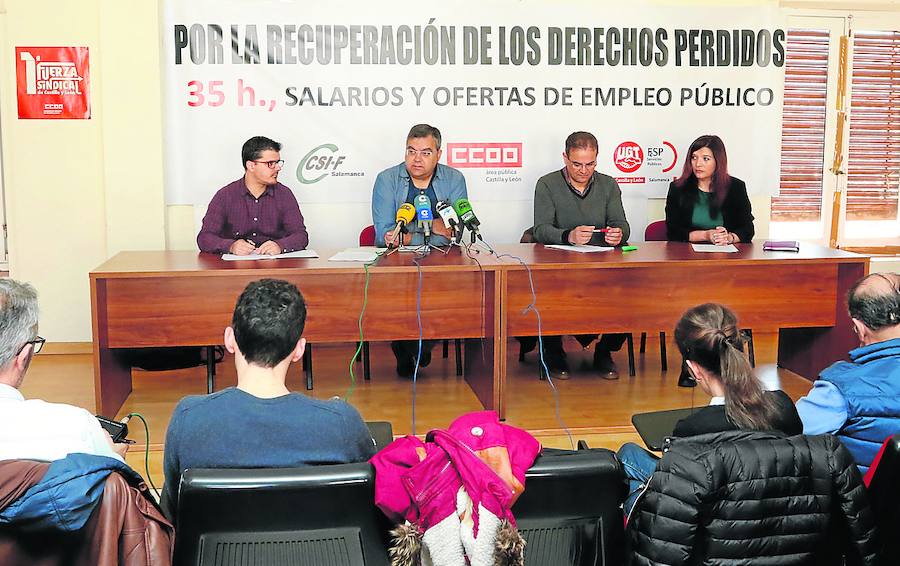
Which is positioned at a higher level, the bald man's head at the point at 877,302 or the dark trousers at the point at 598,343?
the bald man's head at the point at 877,302

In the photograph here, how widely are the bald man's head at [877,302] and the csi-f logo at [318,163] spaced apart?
132 inches

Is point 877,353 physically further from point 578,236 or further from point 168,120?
point 168,120

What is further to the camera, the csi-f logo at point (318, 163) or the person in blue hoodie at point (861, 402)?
the csi-f logo at point (318, 163)

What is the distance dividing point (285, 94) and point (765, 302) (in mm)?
2745

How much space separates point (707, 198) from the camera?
16.2 feet

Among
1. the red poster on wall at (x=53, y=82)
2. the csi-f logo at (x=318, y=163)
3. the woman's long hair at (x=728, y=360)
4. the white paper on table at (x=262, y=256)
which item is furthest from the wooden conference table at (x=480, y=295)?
the woman's long hair at (x=728, y=360)

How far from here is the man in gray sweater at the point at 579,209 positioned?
183 inches

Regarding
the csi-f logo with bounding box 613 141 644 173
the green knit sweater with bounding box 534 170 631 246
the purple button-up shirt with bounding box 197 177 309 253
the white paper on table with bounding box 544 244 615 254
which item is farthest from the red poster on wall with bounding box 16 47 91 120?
the csi-f logo with bounding box 613 141 644 173

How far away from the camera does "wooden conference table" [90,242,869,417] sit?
374cm

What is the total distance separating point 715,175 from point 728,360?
306cm

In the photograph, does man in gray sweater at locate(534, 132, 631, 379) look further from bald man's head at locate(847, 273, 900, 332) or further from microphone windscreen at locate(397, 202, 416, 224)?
bald man's head at locate(847, 273, 900, 332)

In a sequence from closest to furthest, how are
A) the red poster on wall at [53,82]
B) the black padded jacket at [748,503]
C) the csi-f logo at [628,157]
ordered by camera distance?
the black padded jacket at [748,503] < the red poster on wall at [53,82] < the csi-f logo at [628,157]

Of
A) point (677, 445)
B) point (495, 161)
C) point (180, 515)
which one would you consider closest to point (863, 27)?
point (495, 161)

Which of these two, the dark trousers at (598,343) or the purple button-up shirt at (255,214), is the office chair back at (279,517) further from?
the dark trousers at (598,343)
